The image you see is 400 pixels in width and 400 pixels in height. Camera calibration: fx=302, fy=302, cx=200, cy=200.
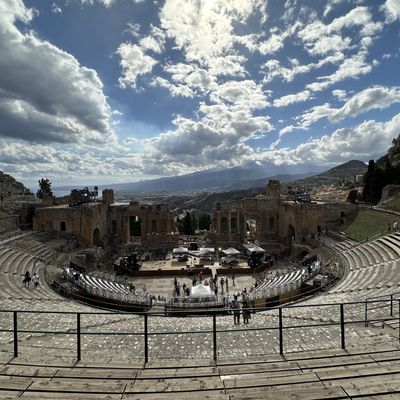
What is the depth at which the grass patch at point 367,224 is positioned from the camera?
29547 millimetres

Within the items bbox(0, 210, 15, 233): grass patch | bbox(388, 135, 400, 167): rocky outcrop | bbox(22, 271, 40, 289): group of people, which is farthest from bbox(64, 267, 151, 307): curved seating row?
bbox(388, 135, 400, 167): rocky outcrop

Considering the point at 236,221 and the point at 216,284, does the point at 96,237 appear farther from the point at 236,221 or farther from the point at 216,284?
the point at 236,221

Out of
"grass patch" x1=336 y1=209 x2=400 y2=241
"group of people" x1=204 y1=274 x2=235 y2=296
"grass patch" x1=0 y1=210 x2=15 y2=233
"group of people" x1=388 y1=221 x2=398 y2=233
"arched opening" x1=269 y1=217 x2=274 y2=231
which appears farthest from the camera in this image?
"arched opening" x1=269 y1=217 x2=274 y2=231

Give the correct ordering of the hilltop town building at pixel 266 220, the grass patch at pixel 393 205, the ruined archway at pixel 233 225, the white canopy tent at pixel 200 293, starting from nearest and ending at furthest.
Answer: the white canopy tent at pixel 200 293, the grass patch at pixel 393 205, the hilltop town building at pixel 266 220, the ruined archway at pixel 233 225

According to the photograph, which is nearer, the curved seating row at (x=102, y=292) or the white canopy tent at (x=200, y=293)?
the white canopy tent at (x=200, y=293)

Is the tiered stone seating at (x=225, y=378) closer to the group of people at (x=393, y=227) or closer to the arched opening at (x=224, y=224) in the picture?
the group of people at (x=393, y=227)

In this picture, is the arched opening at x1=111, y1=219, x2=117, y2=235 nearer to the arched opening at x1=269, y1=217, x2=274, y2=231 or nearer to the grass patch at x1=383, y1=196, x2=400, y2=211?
the arched opening at x1=269, y1=217, x2=274, y2=231

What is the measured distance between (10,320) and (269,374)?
11.0 m

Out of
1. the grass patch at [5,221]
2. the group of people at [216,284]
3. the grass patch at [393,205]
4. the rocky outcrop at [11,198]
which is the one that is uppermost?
the rocky outcrop at [11,198]

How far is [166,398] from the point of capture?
171 inches

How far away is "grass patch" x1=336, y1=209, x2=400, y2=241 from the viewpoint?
96.9 ft

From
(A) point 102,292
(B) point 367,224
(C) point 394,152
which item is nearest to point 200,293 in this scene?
(A) point 102,292

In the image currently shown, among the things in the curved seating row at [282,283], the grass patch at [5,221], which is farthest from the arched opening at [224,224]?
the grass patch at [5,221]

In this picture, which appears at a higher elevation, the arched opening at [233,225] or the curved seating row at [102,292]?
the arched opening at [233,225]
